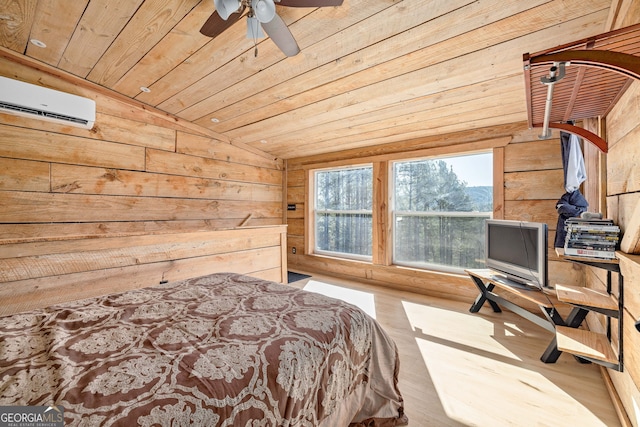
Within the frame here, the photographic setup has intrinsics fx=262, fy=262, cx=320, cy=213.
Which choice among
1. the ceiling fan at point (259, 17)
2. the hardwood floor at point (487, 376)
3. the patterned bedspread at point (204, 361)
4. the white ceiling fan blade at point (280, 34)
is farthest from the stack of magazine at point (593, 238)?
the white ceiling fan blade at point (280, 34)

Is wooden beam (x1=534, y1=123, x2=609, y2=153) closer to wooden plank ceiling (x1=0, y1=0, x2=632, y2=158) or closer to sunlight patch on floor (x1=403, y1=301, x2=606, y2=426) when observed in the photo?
wooden plank ceiling (x1=0, y1=0, x2=632, y2=158)

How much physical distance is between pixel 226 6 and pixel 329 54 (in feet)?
2.73

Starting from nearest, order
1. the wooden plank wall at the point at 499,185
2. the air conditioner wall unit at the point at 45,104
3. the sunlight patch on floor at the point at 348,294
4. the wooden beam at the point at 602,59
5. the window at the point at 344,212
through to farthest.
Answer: the wooden beam at the point at 602,59, the air conditioner wall unit at the point at 45,104, the wooden plank wall at the point at 499,185, the sunlight patch on floor at the point at 348,294, the window at the point at 344,212

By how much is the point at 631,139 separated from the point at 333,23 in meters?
1.82

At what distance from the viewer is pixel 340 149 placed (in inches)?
166

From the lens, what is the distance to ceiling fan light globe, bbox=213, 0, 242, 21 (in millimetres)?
1235

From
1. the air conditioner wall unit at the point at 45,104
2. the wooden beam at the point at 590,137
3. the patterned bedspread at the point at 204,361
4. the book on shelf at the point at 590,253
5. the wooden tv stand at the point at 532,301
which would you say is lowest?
the wooden tv stand at the point at 532,301

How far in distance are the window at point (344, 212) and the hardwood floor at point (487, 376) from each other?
160 centimetres

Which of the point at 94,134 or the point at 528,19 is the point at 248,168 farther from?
the point at 528,19

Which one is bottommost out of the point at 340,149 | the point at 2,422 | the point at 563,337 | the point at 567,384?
the point at 567,384

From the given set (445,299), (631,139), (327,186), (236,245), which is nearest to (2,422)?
(236,245)

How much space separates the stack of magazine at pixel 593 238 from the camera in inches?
60.9

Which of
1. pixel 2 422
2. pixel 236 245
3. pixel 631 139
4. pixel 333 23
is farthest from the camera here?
pixel 236 245

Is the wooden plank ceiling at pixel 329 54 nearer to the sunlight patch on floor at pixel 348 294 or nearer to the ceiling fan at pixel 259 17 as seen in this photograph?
the ceiling fan at pixel 259 17
